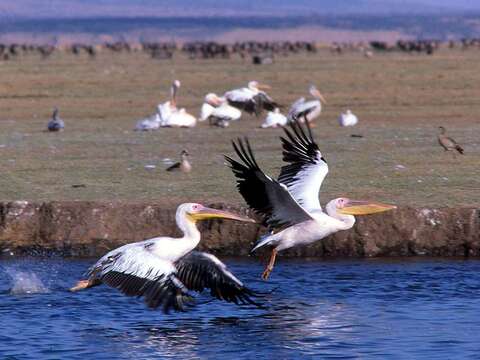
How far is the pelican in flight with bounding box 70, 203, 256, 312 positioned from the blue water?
0.84 feet

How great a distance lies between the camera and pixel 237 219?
27.3ft

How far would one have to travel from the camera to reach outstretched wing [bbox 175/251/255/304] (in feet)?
25.3

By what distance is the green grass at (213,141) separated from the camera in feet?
37.1

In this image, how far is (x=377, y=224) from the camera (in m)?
10.0

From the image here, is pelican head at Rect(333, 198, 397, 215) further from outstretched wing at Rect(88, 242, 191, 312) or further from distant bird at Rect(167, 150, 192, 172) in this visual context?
distant bird at Rect(167, 150, 192, 172)

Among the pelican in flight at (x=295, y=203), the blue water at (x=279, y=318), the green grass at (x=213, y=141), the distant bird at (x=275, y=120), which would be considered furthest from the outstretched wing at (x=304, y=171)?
the distant bird at (x=275, y=120)

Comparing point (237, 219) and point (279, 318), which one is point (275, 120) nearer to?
point (237, 219)

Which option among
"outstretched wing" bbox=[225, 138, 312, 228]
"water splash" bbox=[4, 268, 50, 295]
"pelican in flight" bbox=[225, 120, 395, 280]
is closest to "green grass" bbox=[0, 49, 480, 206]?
"pelican in flight" bbox=[225, 120, 395, 280]

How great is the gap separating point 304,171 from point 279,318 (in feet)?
5.06

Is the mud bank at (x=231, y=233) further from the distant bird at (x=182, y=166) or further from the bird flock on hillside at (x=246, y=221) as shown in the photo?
the distant bird at (x=182, y=166)

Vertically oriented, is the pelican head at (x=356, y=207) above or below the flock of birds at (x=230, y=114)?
above

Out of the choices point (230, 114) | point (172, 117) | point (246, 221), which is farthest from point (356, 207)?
point (230, 114)

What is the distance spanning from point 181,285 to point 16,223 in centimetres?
297

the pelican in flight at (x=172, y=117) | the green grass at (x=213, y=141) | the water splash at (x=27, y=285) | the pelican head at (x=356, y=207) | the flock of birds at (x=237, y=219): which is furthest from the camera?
the pelican in flight at (x=172, y=117)
